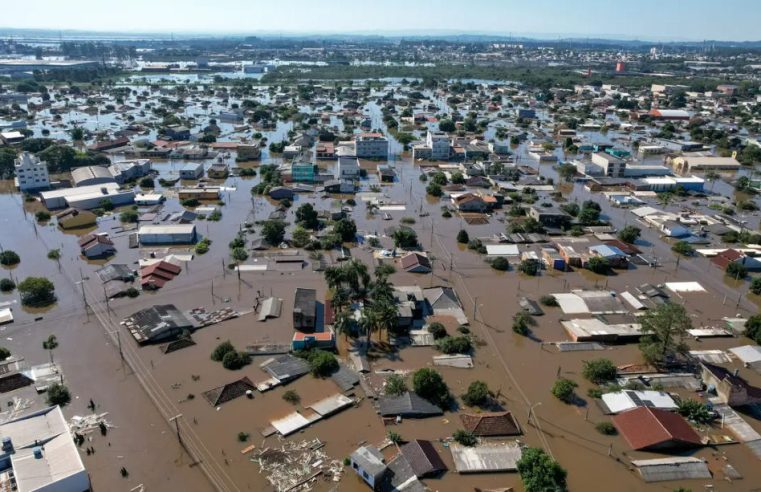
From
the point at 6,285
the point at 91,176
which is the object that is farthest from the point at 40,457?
the point at 91,176

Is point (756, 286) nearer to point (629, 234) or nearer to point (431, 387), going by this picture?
point (629, 234)

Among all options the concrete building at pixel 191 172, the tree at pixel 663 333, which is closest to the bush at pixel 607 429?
the tree at pixel 663 333

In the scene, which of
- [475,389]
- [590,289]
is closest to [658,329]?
[590,289]

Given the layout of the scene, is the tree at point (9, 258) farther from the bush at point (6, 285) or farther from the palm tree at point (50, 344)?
the palm tree at point (50, 344)

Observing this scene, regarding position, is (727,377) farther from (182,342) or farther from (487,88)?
(487,88)

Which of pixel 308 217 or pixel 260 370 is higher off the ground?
pixel 308 217

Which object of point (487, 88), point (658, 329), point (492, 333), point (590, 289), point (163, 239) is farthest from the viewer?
point (487, 88)

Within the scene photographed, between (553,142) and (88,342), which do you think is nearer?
(88,342)
